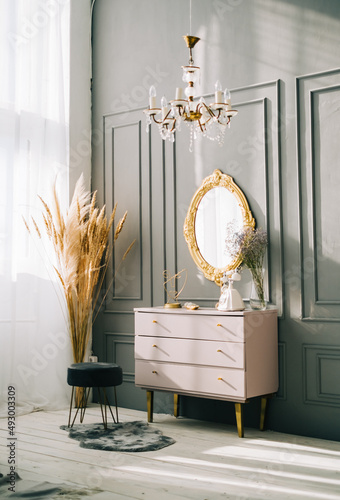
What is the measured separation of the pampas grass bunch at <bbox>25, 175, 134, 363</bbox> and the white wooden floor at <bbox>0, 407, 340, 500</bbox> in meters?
1.01

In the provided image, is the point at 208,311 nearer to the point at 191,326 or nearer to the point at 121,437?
the point at 191,326

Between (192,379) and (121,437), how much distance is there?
0.59m

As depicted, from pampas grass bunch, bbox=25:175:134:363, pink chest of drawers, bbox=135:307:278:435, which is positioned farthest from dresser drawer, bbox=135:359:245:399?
pampas grass bunch, bbox=25:175:134:363

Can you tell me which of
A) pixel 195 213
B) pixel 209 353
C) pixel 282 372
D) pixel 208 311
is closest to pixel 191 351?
pixel 209 353

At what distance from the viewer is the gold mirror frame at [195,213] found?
14.1 feet

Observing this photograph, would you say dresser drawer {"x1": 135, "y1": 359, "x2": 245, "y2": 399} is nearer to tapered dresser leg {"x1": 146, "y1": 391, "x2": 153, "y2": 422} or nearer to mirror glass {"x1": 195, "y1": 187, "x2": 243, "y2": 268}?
tapered dresser leg {"x1": 146, "y1": 391, "x2": 153, "y2": 422}

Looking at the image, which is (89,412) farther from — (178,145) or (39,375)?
(178,145)

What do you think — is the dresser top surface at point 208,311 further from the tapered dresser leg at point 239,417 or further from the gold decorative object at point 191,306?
the tapered dresser leg at point 239,417

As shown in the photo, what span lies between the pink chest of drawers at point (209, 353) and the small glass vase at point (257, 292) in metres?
0.08

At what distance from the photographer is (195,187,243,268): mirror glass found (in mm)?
4391

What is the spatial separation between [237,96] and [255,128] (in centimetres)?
30

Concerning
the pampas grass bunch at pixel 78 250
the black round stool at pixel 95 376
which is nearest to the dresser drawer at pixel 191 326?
the black round stool at pixel 95 376

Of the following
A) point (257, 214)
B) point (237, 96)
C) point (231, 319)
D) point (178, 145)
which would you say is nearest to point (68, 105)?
point (178, 145)

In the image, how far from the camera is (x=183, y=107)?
11.0ft
